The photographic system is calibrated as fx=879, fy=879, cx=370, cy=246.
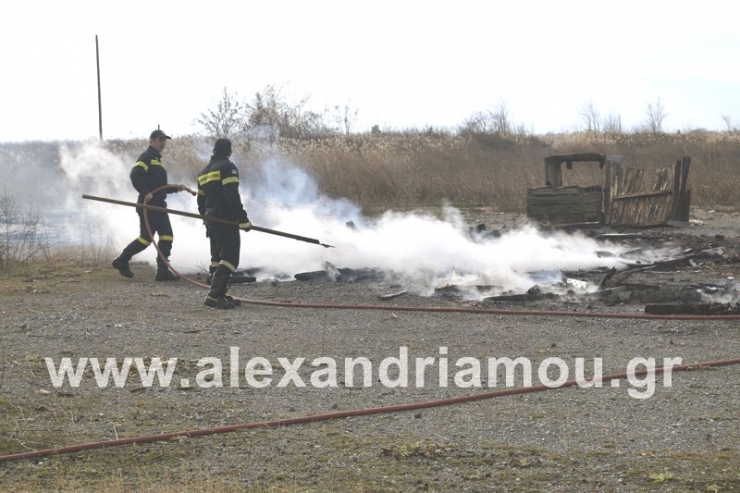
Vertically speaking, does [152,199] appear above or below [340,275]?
above

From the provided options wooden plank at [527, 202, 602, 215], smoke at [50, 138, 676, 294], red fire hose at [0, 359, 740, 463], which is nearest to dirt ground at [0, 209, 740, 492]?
red fire hose at [0, 359, 740, 463]

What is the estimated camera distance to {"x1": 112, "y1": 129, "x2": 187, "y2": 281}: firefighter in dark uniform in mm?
11523

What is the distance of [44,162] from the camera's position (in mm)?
26484

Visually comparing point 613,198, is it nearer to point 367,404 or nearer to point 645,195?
point 645,195

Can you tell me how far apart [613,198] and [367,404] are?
42.6 feet

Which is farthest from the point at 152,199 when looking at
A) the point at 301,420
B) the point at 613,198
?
the point at 613,198

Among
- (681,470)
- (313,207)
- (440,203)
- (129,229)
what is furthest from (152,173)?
(440,203)

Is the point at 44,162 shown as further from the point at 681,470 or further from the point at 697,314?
the point at 681,470

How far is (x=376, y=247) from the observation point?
1205cm

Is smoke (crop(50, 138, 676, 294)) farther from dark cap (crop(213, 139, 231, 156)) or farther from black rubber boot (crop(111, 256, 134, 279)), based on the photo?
dark cap (crop(213, 139, 231, 156))

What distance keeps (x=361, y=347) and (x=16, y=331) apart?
3.33 metres

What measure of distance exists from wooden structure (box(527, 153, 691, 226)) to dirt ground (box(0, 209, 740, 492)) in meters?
7.35

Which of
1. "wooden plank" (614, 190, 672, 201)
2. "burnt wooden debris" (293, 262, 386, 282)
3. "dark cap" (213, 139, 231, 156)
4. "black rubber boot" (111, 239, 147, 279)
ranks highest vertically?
"dark cap" (213, 139, 231, 156)

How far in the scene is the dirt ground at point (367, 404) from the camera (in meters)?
4.34
